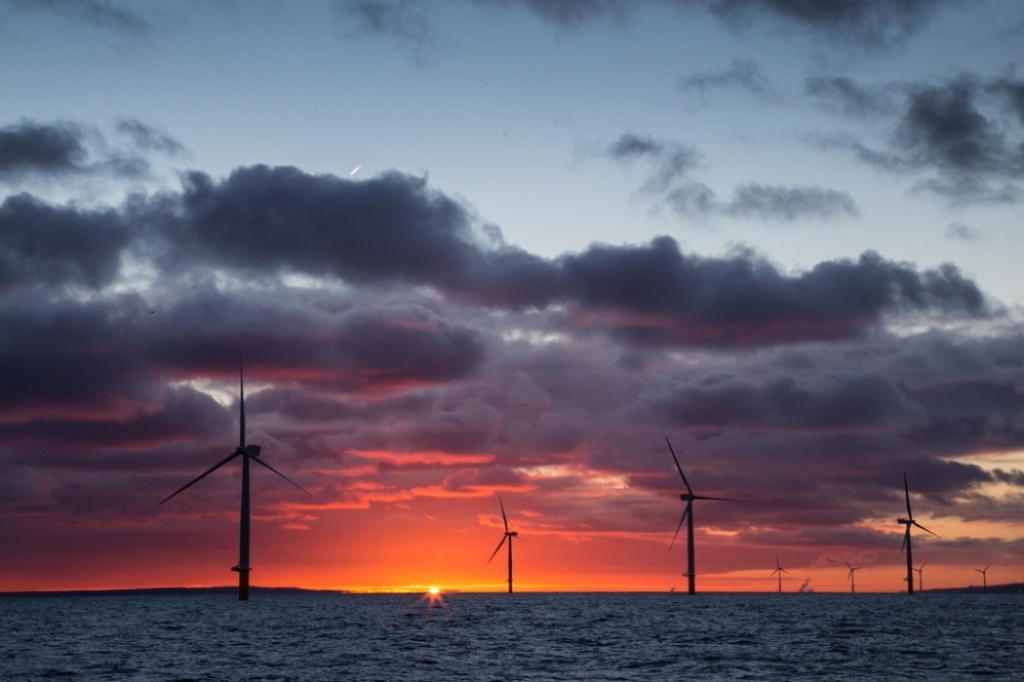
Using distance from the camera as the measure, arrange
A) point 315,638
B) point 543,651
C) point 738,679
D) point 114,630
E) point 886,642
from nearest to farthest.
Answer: point 738,679 → point 543,651 → point 886,642 → point 315,638 → point 114,630

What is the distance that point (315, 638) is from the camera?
164m

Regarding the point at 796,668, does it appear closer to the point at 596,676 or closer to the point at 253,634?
the point at 596,676

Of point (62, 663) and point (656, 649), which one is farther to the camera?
point (656, 649)

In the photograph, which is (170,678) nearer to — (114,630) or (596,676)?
(596,676)

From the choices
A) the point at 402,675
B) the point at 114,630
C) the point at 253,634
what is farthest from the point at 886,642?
the point at 114,630

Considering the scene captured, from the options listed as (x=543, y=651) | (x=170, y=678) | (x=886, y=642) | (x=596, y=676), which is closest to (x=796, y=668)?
(x=596, y=676)

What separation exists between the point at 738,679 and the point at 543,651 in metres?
36.4

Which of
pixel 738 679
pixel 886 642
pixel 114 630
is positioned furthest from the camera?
pixel 114 630

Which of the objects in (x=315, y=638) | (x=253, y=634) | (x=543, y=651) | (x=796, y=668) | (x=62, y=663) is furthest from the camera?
(x=253, y=634)

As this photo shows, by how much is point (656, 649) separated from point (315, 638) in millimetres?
55751

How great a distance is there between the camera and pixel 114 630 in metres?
195

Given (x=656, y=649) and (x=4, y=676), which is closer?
(x=4, y=676)

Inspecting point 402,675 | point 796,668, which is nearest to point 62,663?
point 402,675

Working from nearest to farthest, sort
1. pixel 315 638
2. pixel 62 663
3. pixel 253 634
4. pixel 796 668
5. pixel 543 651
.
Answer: pixel 796 668, pixel 62 663, pixel 543 651, pixel 315 638, pixel 253 634
